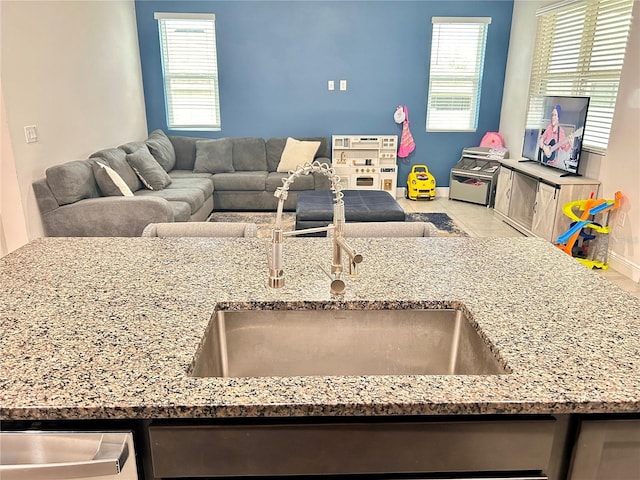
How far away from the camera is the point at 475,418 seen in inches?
37.2

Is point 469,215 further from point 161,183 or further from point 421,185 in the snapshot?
point 161,183

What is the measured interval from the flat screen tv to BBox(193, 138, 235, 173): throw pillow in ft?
11.4

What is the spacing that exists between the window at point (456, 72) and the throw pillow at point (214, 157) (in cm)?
271

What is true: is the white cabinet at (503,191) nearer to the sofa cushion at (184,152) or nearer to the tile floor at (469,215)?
the tile floor at (469,215)

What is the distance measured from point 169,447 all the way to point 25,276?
0.86 meters

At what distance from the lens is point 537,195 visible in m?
4.74

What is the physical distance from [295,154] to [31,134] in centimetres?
295

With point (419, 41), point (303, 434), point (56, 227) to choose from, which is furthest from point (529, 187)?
point (303, 434)

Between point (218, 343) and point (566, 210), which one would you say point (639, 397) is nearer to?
point (218, 343)

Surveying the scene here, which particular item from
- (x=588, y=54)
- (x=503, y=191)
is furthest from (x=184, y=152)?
(x=588, y=54)

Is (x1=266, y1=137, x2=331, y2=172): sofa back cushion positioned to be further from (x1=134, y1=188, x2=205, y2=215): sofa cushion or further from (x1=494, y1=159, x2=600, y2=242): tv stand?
(x1=494, y1=159, x2=600, y2=242): tv stand

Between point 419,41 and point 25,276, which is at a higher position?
point 419,41

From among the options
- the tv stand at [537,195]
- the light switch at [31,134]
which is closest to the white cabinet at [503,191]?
the tv stand at [537,195]

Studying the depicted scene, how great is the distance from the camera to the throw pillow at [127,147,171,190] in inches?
188
